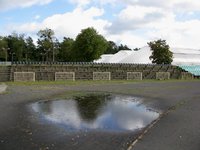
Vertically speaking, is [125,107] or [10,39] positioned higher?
[10,39]

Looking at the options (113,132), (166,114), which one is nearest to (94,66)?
(166,114)

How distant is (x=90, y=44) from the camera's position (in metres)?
85.9

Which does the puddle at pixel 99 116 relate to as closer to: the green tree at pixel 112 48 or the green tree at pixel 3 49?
the green tree at pixel 3 49

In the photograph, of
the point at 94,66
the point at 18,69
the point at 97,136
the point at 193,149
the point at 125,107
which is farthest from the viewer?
the point at 94,66

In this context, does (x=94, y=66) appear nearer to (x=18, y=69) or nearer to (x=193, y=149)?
(x=18, y=69)

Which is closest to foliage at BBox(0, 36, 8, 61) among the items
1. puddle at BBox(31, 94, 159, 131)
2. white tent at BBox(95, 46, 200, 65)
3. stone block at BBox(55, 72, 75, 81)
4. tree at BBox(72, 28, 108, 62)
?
tree at BBox(72, 28, 108, 62)

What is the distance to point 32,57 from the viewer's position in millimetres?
124750

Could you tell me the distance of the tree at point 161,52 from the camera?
80.2m

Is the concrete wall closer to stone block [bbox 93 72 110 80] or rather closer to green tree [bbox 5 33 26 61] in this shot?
stone block [bbox 93 72 110 80]

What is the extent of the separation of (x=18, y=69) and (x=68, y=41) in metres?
64.0

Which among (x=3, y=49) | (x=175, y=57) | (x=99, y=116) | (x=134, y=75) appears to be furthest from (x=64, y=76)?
(x=3, y=49)

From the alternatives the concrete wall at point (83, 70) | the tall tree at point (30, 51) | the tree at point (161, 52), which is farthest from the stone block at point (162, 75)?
the tall tree at point (30, 51)

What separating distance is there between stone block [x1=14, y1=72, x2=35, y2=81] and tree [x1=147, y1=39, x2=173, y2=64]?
35418mm

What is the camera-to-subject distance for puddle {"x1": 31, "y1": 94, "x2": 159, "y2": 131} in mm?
15781
